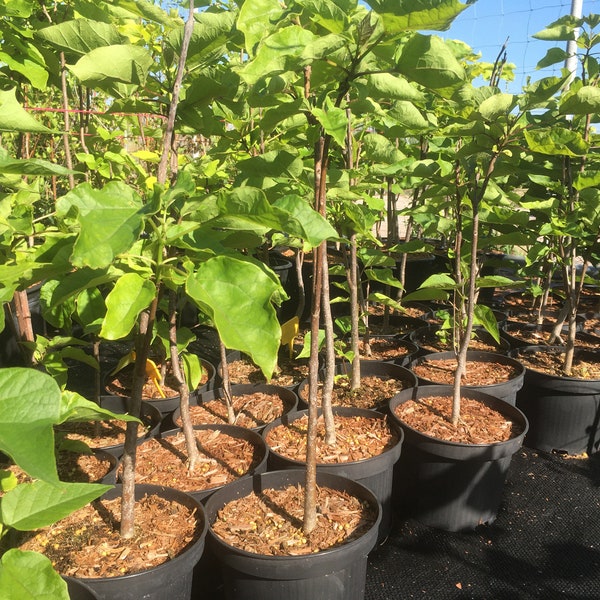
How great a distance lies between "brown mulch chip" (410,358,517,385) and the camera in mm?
3005

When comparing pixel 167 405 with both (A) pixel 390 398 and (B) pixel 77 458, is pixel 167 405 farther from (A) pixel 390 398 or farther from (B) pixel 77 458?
(A) pixel 390 398

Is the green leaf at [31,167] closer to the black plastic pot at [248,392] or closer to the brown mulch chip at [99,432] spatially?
the brown mulch chip at [99,432]

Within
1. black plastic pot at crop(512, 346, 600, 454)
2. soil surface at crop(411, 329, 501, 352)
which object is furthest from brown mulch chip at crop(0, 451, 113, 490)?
black plastic pot at crop(512, 346, 600, 454)

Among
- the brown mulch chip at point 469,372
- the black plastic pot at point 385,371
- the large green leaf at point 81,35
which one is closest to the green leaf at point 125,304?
the large green leaf at point 81,35

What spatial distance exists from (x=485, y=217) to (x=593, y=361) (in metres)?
1.29

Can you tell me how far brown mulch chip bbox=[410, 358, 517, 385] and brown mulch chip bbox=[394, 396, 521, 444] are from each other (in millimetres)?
278

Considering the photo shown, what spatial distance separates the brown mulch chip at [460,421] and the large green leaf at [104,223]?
5.88ft

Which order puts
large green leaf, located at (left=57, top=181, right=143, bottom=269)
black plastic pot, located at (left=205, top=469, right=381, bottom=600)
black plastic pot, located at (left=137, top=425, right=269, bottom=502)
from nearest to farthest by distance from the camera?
large green leaf, located at (left=57, top=181, right=143, bottom=269) → black plastic pot, located at (left=205, top=469, right=381, bottom=600) → black plastic pot, located at (left=137, top=425, right=269, bottom=502)

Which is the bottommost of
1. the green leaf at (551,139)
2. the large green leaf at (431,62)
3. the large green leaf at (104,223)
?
the large green leaf at (104,223)

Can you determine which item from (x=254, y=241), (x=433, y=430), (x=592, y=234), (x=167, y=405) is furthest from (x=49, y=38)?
(x=592, y=234)

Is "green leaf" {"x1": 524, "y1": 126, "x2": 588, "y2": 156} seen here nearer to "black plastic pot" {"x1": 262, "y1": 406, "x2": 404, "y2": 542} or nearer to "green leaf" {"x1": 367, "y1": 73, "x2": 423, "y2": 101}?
"green leaf" {"x1": 367, "y1": 73, "x2": 423, "y2": 101}

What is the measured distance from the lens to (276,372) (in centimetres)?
312

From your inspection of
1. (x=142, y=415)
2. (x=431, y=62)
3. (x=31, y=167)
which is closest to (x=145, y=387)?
(x=142, y=415)

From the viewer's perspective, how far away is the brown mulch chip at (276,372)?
3.05 meters
